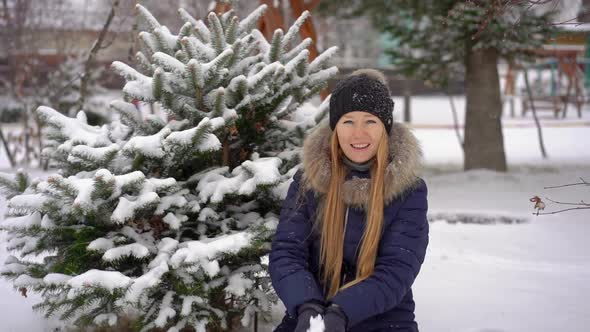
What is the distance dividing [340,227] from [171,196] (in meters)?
0.84

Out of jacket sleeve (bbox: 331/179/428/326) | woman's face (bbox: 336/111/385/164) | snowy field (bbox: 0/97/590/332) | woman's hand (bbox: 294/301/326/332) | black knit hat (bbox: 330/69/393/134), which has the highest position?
black knit hat (bbox: 330/69/393/134)

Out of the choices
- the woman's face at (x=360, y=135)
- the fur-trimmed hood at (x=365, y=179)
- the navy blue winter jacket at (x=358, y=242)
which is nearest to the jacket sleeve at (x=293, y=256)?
the navy blue winter jacket at (x=358, y=242)

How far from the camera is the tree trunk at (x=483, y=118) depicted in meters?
8.82

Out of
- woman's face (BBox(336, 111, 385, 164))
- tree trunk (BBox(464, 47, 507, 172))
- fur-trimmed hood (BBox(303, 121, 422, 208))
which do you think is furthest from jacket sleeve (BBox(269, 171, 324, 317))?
tree trunk (BBox(464, 47, 507, 172))

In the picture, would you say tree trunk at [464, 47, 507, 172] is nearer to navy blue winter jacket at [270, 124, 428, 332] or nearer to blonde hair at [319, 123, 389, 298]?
navy blue winter jacket at [270, 124, 428, 332]

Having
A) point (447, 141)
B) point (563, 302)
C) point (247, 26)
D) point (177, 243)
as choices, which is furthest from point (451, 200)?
point (447, 141)

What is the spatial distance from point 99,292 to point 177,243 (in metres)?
0.40

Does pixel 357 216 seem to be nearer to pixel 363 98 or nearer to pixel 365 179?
pixel 365 179

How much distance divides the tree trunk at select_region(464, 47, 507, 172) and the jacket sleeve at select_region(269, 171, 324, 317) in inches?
260

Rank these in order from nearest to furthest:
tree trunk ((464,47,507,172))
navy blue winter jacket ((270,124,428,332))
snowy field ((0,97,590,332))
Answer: navy blue winter jacket ((270,124,428,332)), snowy field ((0,97,590,332)), tree trunk ((464,47,507,172))

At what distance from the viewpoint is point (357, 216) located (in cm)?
270

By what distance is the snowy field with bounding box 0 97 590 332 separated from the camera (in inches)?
148

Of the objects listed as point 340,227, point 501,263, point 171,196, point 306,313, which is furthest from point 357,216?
point 501,263

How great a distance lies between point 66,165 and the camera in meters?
3.19
